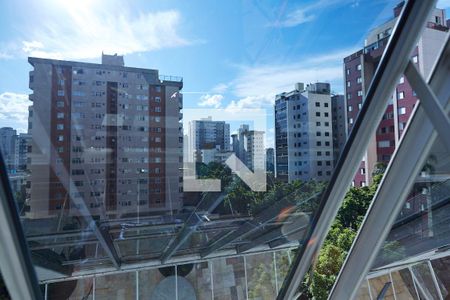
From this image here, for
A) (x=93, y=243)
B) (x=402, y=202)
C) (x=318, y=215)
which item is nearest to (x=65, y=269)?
(x=93, y=243)

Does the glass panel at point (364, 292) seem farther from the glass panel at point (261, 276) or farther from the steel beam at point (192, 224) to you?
the steel beam at point (192, 224)

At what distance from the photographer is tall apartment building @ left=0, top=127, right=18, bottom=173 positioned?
1301 millimetres

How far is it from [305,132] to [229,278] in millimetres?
1698

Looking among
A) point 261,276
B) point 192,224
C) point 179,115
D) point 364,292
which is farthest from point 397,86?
point 261,276

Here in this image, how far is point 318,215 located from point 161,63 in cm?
145

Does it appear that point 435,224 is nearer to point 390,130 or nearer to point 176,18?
point 390,130

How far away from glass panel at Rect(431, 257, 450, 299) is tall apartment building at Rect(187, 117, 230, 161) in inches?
88.3

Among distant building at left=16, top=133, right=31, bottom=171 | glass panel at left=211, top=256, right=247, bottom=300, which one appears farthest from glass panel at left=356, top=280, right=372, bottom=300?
distant building at left=16, top=133, right=31, bottom=171

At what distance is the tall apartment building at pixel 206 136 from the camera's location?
1.70 meters

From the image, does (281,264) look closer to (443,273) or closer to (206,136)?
(206,136)

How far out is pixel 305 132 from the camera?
70.7 inches

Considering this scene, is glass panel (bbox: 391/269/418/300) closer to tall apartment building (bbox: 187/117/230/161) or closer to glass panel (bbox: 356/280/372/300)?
glass panel (bbox: 356/280/372/300)

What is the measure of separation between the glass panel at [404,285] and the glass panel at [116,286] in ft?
7.96

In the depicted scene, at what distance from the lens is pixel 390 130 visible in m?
1.66
